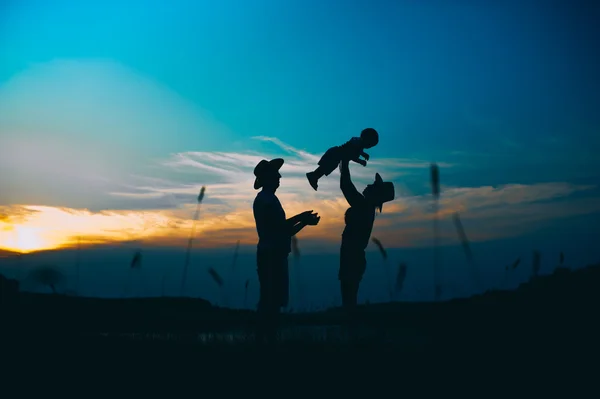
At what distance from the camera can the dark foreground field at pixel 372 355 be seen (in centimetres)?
461

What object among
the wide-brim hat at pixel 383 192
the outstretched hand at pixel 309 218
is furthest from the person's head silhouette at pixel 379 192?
the outstretched hand at pixel 309 218

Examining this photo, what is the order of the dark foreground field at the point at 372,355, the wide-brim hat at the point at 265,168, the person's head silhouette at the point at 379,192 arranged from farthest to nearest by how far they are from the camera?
the person's head silhouette at the point at 379,192, the wide-brim hat at the point at 265,168, the dark foreground field at the point at 372,355

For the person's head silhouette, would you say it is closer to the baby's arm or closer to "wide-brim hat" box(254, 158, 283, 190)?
the baby's arm

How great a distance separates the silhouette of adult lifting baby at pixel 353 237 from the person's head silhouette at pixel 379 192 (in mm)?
32

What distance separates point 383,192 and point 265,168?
6.09 feet

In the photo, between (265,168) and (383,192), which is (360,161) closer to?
(383,192)

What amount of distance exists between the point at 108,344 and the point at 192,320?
13.5ft

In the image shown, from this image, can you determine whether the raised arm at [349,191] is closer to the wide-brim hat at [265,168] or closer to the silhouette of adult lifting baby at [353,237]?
the silhouette of adult lifting baby at [353,237]

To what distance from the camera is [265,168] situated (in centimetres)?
702

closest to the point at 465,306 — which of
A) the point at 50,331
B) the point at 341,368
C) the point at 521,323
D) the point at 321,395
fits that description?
the point at 521,323

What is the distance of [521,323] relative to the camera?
22.2 feet

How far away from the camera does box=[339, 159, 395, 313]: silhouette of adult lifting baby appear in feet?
25.5

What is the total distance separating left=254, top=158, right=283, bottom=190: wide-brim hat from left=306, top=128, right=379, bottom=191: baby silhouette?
1068 mm

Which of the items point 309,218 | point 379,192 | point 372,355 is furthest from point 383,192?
point 372,355
